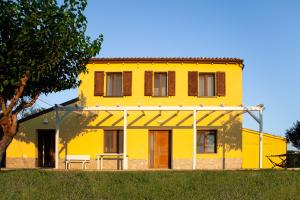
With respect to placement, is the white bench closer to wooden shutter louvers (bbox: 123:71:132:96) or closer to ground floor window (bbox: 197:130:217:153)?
wooden shutter louvers (bbox: 123:71:132:96)

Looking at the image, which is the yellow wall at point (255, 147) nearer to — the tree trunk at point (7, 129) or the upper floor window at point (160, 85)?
the upper floor window at point (160, 85)

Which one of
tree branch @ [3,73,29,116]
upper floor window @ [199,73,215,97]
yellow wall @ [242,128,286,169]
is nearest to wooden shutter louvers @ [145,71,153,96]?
upper floor window @ [199,73,215,97]

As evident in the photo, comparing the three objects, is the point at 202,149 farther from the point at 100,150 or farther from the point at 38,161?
the point at 38,161

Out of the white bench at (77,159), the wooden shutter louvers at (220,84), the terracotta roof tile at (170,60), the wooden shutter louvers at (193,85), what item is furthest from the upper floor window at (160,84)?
the white bench at (77,159)

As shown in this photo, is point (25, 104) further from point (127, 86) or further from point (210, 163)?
point (210, 163)

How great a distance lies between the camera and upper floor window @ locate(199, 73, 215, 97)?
2505cm

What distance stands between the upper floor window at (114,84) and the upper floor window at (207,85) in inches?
162

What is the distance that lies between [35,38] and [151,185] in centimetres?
680

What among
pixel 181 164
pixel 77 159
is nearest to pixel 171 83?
pixel 181 164

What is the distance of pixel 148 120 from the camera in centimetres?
2478

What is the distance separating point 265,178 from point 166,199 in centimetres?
472

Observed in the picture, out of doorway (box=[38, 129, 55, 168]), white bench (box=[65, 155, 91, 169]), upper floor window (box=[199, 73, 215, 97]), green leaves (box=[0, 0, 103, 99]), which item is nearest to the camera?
green leaves (box=[0, 0, 103, 99])

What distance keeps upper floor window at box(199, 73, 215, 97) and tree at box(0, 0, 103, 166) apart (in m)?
7.24

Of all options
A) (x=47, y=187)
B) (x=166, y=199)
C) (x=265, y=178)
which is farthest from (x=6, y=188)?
(x=265, y=178)
